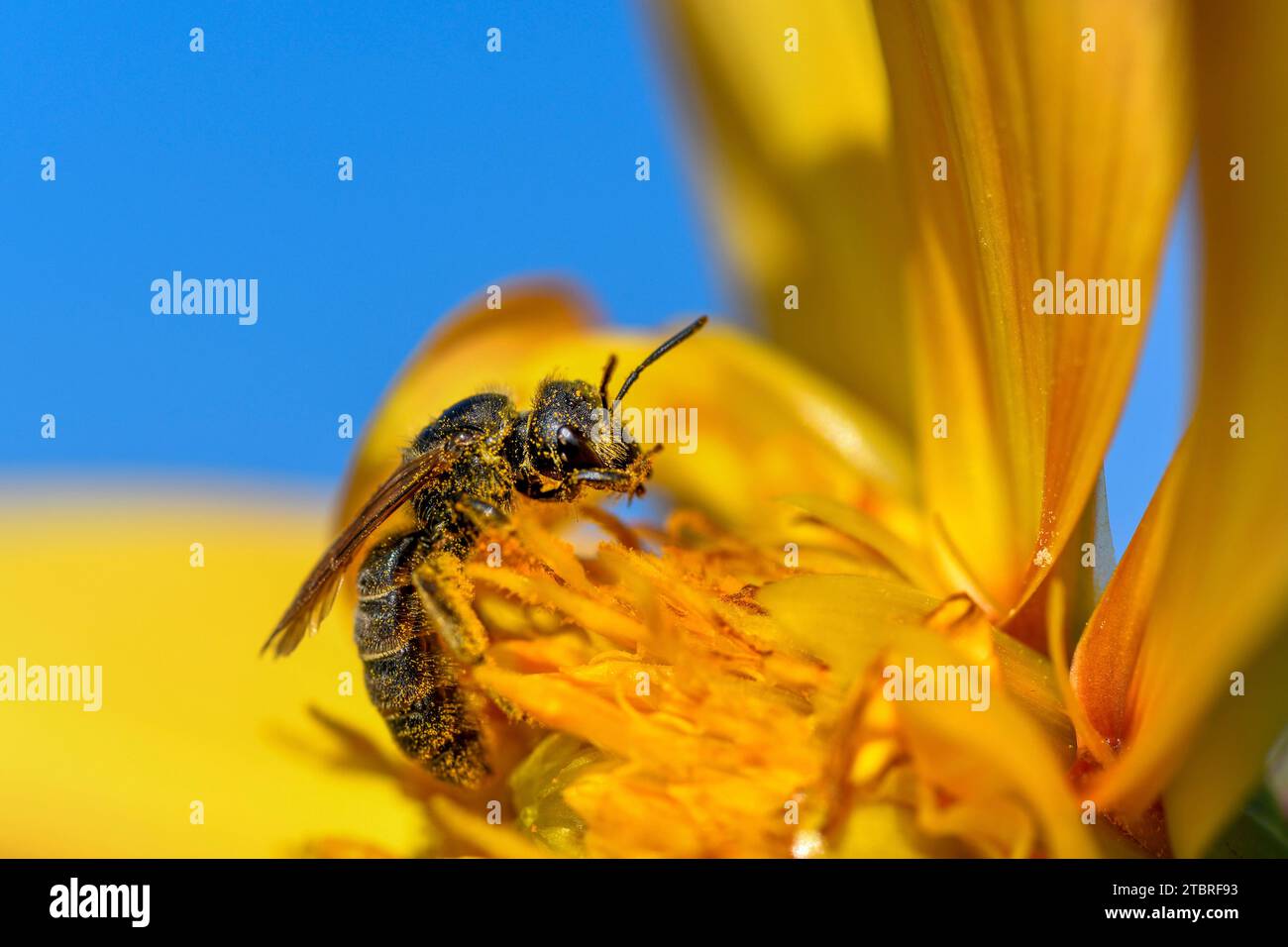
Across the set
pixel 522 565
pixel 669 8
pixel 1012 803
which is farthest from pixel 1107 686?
pixel 669 8

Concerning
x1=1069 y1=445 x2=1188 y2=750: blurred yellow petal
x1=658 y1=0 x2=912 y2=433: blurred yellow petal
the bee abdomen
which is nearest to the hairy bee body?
the bee abdomen

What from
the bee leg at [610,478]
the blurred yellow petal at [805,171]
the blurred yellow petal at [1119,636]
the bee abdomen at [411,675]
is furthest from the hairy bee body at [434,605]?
the blurred yellow petal at [1119,636]

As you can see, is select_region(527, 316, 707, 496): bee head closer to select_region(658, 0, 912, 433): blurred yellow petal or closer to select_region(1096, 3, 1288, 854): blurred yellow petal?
select_region(658, 0, 912, 433): blurred yellow petal

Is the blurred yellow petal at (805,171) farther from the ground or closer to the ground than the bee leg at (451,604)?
farther from the ground

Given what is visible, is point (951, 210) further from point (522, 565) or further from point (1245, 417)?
point (522, 565)

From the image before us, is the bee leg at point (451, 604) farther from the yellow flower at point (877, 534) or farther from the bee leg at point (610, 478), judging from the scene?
the bee leg at point (610, 478)
